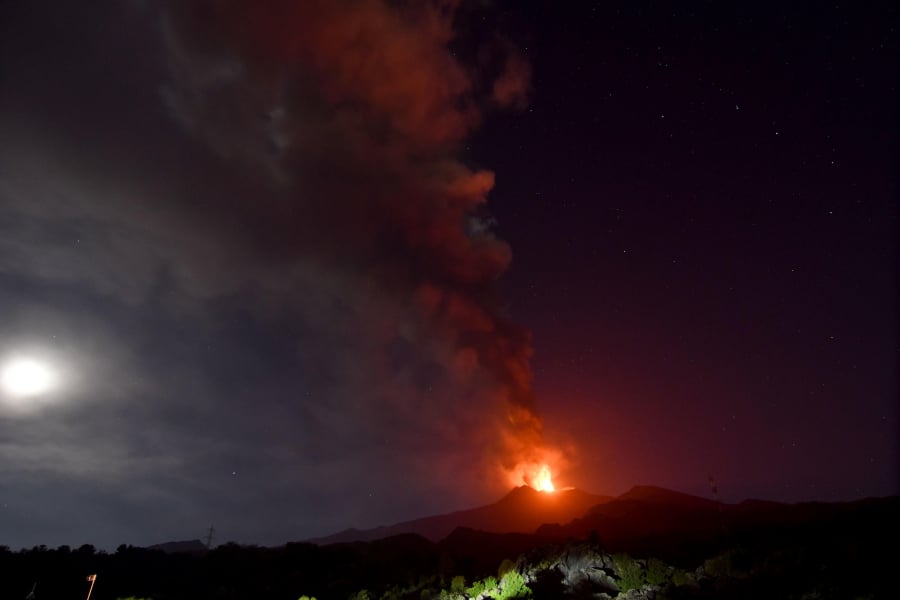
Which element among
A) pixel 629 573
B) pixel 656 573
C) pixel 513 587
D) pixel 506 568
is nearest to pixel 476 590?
pixel 513 587

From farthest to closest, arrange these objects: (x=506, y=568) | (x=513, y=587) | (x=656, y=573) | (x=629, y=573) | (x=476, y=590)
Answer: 1. (x=506, y=568)
2. (x=476, y=590)
3. (x=513, y=587)
4. (x=629, y=573)
5. (x=656, y=573)

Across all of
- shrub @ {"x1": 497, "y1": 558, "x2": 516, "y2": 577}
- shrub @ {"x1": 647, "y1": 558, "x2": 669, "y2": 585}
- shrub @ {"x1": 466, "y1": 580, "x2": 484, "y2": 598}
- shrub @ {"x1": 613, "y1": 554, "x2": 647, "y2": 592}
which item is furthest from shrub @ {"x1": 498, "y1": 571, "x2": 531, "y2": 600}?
shrub @ {"x1": 647, "y1": 558, "x2": 669, "y2": 585}

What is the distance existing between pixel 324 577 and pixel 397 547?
20263 mm

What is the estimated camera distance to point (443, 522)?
18288cm

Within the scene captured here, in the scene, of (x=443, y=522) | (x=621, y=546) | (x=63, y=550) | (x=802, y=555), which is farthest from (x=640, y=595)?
(x=443, y=522)

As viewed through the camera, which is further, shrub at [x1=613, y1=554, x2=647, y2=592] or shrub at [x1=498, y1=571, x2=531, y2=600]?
shrub at [x1=498, y1=571, x2=531, y2=600]

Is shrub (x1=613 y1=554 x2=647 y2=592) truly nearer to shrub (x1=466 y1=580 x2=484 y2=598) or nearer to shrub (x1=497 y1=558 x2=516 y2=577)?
shrub (x1=497 y1=558 x2=516 y2=577)

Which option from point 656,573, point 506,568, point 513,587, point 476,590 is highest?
point 506,568

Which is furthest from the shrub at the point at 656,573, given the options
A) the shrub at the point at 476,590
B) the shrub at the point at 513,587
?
the shrub at the point at 476,590

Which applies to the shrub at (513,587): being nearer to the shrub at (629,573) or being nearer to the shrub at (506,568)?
the shrub at (506,568)

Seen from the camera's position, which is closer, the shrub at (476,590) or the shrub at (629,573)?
the shrub at (629,573)

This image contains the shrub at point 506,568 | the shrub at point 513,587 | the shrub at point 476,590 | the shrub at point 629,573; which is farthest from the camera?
the shrub at point 506,568

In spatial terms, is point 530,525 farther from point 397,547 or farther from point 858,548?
point 858,548

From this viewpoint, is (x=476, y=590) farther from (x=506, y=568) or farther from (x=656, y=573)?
(x=656, y=573)
